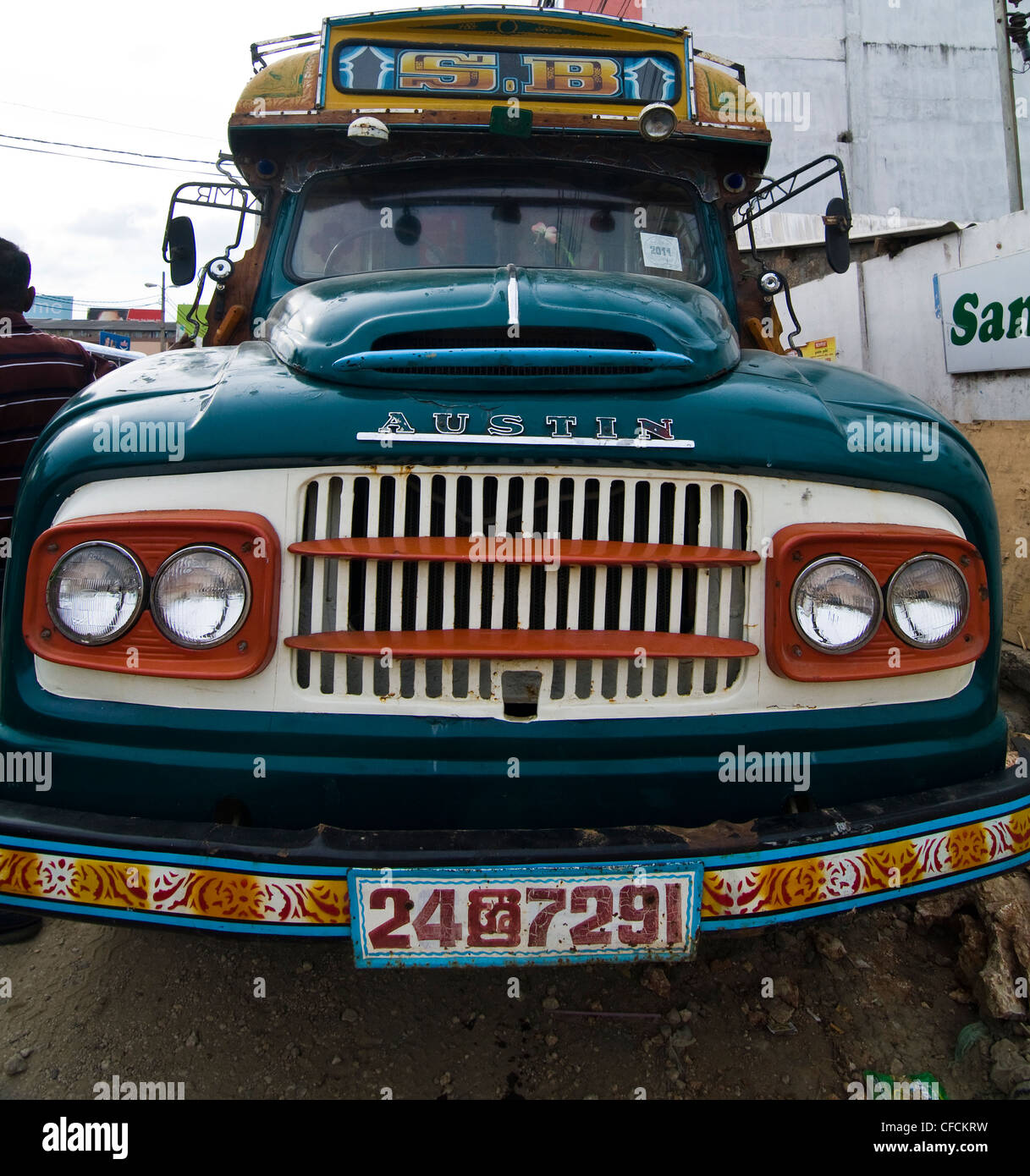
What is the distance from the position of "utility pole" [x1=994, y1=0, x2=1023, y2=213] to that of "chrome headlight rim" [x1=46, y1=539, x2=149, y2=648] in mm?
11828

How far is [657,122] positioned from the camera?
3182mm

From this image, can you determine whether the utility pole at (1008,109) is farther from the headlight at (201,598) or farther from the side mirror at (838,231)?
the headlight at (201,598)

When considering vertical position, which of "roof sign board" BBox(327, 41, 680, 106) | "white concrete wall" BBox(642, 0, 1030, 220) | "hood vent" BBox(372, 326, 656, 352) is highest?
"white concrete wall" BBox(642, 0, 1030, 220)

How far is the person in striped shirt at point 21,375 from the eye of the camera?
118 inches

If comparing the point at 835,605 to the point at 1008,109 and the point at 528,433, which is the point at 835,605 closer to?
the point at 528,433

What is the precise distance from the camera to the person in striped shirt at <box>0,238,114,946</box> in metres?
3.00

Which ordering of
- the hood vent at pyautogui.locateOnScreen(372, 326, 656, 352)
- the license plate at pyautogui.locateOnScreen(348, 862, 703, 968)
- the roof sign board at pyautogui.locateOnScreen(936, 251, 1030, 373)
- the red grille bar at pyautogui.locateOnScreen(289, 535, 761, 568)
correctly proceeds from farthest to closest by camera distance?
1. the roof sign board at pyautogui.locateOnScreen(936, 251, 1030, 373)
2. the hood vent at pyautogui.locateOnScreen(372, 326, 656, 352)
3. the red grille bar at pyautogui.locateOnScreen(289, 535, 761, 568)
4. the license plate at pyautogui.locateOnScreen(348, 862, 703, 968)

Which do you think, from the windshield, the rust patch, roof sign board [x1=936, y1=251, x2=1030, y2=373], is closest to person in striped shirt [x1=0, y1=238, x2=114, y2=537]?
the windshield

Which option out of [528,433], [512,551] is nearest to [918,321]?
[528,433]

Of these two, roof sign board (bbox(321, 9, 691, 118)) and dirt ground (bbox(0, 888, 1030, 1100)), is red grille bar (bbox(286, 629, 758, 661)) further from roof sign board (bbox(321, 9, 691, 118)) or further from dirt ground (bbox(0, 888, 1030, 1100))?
roof sign board (bbox(321, 9, 691, 118))

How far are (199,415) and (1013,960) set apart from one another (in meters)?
2.56

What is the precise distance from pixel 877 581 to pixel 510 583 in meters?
0.81

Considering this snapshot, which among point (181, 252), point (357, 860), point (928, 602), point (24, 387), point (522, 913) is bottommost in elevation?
point (522, 913)
